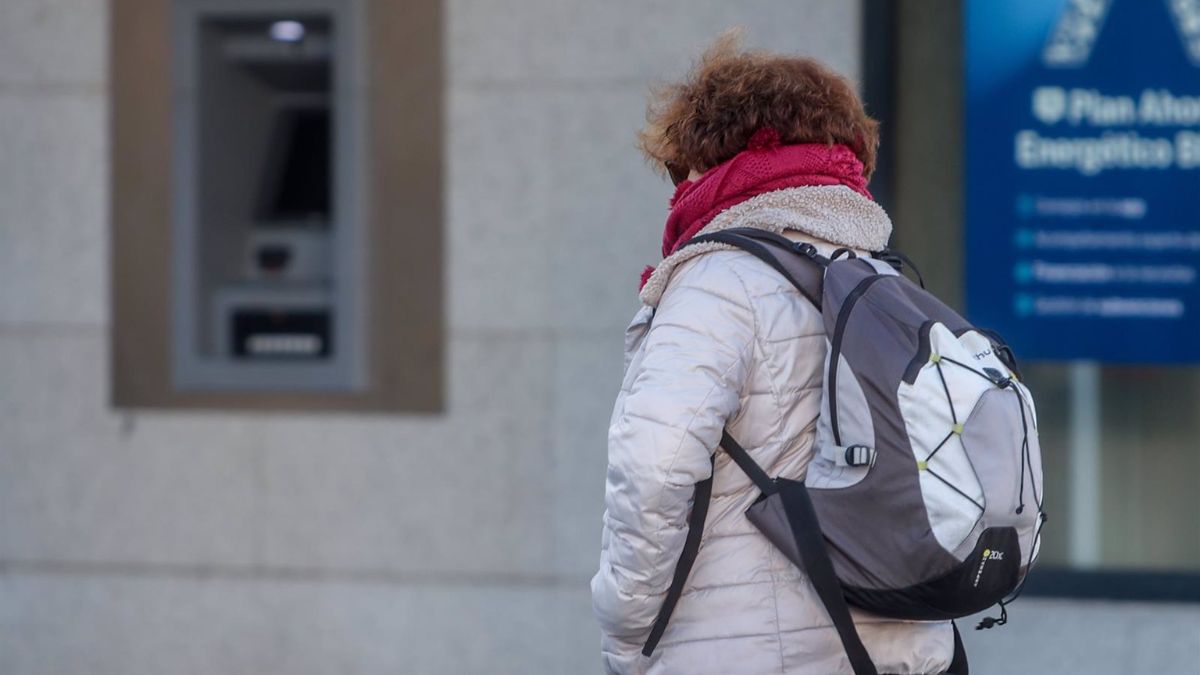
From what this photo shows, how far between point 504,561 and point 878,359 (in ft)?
10.0

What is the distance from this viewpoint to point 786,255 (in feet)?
7.67

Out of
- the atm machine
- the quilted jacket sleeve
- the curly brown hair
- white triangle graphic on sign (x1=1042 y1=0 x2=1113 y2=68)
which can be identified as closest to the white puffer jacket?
the quilted jacket sleeve

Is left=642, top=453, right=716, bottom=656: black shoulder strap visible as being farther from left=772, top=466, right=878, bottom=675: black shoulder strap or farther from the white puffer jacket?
left=772, top=466, right=878, bottom=675: black shoulder strap

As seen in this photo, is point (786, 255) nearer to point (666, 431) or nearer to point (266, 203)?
point (666, 431)

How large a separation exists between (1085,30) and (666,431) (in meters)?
3.21

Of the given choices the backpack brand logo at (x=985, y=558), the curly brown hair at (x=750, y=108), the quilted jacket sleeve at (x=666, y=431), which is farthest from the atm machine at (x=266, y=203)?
the backpack brand logo at (x=985, y=558)

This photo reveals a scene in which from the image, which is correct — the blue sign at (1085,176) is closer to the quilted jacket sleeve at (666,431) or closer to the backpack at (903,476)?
the backpack at (903,476)

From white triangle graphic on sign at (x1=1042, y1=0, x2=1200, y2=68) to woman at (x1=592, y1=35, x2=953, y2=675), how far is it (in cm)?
254

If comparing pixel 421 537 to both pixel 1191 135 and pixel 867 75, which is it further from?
pixel 1191 135

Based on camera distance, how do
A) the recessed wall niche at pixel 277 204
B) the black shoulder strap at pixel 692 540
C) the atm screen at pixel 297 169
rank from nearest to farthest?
1. the black shoulder strap at pixel 692 540
2. the recessed wall niche at pixel 277 204
3. the atm screen at pixel 297 169

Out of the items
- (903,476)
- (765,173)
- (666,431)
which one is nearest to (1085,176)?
(765,173)

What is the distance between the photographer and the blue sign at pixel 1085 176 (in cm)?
468

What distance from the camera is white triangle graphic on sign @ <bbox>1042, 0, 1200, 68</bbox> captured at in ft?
15.3

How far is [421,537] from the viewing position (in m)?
5.07
